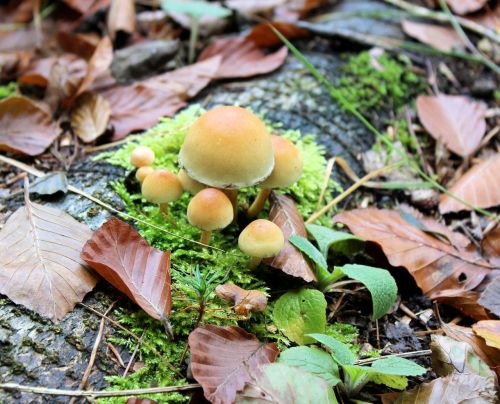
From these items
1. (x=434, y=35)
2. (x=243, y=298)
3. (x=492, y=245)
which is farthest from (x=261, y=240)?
(x=434, y=35)

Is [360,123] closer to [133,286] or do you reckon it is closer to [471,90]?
[471,90]

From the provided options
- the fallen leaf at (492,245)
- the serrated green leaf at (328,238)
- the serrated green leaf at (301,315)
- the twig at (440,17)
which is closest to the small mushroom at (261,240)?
the serrated green leaf at (301,315)

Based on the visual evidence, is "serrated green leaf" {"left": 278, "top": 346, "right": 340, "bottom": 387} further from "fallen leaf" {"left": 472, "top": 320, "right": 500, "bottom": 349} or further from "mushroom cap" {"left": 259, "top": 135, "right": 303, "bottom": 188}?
"mushroom cap" {"left": 259, "top": 135, "right": 303, "bottom": 188}

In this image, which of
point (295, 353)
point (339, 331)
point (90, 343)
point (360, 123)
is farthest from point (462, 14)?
point (90, 343)

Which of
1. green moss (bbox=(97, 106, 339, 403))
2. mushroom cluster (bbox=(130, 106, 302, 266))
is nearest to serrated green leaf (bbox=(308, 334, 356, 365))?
green moss (bbox=(97, 106, 339, 403))

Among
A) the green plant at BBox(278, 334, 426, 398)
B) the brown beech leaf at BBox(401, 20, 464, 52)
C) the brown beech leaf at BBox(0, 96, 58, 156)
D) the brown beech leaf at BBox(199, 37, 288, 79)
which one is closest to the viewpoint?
the green plant at BBox(278, 334, 426, 398)

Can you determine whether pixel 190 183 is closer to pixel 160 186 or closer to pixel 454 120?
pixel 160 186
